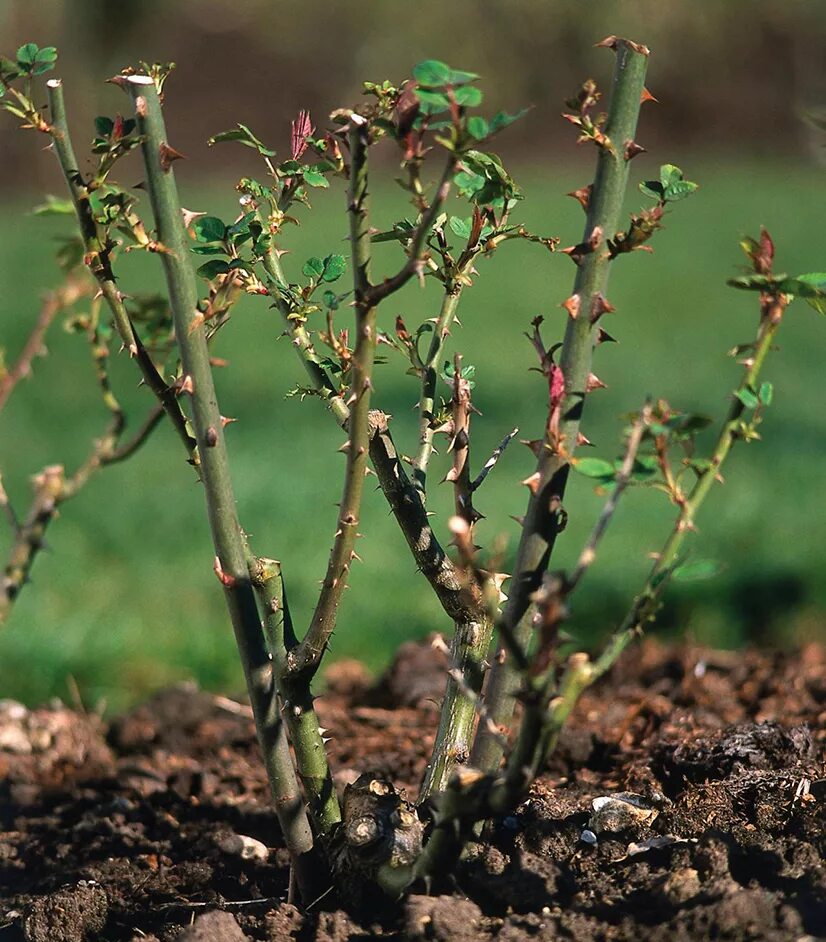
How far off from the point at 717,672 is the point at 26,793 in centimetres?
123

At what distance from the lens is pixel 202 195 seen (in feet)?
38.2

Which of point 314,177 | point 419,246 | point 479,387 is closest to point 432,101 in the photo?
point 419,246

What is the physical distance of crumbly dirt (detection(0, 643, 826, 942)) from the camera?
122 cm

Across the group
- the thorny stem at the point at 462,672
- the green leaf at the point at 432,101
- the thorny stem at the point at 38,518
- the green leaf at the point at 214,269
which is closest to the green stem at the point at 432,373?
the thorny stem at the point at 462,672

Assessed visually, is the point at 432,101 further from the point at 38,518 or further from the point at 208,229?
the point at 38,518

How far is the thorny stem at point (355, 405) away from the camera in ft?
3.60

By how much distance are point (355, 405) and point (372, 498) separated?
9.14ft

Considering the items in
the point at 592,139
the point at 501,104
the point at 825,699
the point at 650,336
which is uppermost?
the point at 501,104

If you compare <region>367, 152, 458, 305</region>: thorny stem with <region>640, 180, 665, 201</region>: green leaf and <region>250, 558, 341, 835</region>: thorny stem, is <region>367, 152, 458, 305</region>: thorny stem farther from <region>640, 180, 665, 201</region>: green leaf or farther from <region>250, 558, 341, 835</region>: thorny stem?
<region>250, 558, 341, 835</region>: thorny stem

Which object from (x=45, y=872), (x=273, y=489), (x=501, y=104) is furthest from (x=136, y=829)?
(x=501, y=104)

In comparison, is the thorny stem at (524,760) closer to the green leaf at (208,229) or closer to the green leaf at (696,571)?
the green leaf at (696,571)

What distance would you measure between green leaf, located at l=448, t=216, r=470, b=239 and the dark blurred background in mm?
290

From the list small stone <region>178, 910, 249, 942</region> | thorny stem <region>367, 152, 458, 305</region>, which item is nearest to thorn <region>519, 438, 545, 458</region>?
thorny stem <region>367, 152, 458, 305</region>

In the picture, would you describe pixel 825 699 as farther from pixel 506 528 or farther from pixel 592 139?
pixel 506 528
